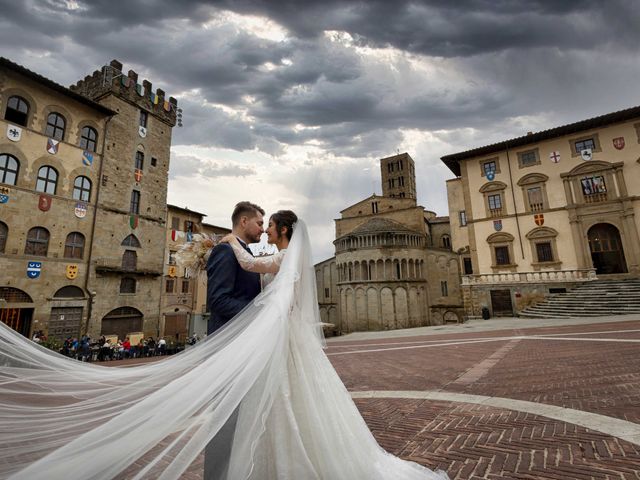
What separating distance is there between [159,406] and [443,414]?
4099 mm

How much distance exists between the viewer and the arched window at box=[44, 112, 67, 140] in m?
21.6

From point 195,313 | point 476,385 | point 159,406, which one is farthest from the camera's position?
point 195,313

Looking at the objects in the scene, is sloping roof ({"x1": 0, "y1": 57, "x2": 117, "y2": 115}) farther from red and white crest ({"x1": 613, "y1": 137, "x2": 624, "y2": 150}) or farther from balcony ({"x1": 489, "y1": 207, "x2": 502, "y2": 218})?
red and white crest ({"x1": 613, "y1": 137, "x2": 624, "y2": 150})

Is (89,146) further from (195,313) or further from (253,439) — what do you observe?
(253,439)

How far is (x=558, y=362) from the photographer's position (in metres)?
7.46

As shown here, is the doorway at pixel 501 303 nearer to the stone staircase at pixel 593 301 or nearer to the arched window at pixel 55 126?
the stone staircase at pixel 593 301

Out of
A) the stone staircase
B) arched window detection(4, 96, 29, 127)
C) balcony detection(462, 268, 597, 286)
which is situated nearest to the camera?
the stone staircase

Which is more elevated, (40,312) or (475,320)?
(40,312)

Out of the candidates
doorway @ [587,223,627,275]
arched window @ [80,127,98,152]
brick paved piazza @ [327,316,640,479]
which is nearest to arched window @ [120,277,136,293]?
arched window @ [80,127,98,152]

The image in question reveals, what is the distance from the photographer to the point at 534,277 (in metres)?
25.2

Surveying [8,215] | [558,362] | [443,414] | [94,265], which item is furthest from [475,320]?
[8,215]

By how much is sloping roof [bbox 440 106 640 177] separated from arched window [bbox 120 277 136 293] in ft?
99.4

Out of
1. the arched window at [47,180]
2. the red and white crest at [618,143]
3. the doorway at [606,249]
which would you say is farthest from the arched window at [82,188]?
the red and white crest at [618,143]

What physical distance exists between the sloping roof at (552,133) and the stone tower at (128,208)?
2772cm
